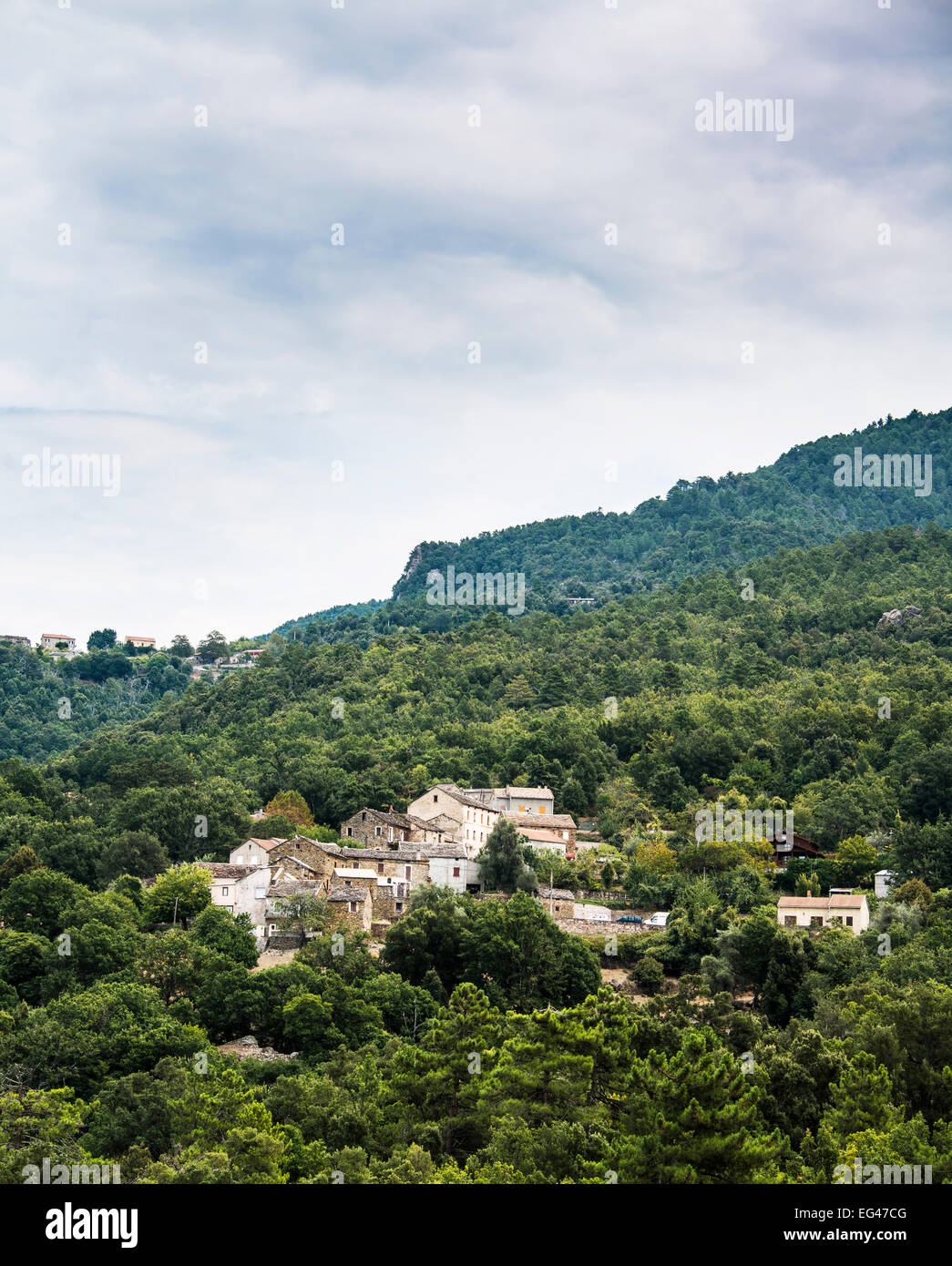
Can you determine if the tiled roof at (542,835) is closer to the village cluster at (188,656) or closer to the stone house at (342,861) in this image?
the stone house at (342,861)

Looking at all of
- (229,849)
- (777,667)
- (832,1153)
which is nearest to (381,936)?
(229,849)

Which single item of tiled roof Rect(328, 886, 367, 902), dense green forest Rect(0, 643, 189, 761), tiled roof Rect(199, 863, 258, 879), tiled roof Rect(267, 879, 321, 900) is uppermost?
dense green forest Rect(0, 643, 189, 761)

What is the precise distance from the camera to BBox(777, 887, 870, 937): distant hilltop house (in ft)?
186

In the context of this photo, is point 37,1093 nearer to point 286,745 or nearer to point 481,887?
point 481,887

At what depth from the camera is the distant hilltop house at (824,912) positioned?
186 ft

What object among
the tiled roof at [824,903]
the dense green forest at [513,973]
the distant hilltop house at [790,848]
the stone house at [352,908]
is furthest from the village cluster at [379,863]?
the distant hilltop house at [790,848]

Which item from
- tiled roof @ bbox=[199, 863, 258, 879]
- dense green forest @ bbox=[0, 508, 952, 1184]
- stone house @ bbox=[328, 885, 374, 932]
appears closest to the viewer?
dense green forest @ bbox=[0, 508, 952, 1184]

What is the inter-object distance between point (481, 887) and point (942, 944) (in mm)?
21220

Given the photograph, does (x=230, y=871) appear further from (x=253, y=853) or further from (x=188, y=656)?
(x=188, y=656)

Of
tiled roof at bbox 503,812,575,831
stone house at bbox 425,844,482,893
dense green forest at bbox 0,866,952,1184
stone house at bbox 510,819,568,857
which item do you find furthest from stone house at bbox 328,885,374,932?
tiled roof at bbox 503,812,575,831

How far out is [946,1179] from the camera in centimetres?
2959

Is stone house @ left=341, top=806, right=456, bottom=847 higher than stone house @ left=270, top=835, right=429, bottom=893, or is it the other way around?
stone house @ left=341, top=806, right=456, bottom=847

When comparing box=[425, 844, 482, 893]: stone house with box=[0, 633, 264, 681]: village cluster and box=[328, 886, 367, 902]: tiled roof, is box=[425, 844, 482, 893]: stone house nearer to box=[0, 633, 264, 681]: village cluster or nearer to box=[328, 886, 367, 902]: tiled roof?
box=[328, 886, 367, 902]: tiled roof

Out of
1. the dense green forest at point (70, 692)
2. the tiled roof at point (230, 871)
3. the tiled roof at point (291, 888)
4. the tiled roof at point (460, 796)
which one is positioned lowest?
the tiled roof at point (291, 888)
